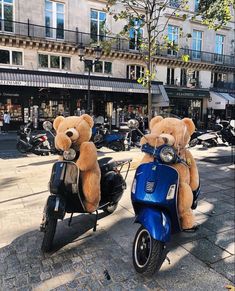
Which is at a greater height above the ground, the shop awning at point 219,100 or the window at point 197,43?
the window at point 197,43

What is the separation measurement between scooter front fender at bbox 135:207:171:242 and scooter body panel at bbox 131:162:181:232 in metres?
0.06

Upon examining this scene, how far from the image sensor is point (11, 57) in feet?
60.6

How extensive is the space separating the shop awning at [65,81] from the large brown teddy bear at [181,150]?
15.6 m

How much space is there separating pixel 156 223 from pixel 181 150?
1004 mm

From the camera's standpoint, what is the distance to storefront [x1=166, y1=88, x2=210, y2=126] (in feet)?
81.6

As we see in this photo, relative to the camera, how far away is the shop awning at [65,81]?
56.3ft

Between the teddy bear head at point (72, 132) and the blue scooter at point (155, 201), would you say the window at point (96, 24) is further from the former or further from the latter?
the blue scooter at point (155, 201)

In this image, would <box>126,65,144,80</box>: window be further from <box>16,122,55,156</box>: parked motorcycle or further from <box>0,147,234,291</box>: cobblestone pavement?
<box>0,147,234,291</box>: cobblestone pavement

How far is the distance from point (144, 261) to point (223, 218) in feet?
6.46

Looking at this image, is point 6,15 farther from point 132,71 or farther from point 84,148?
point 84,148

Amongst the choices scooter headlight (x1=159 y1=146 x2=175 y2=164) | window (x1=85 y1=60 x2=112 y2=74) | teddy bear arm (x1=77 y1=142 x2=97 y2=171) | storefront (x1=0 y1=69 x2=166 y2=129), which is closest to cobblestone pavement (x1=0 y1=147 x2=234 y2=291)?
teddy bear arm (x1=77 y1=142 x2=97 y2=171)

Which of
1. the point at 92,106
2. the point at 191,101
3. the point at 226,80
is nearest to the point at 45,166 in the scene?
the point at 92,106

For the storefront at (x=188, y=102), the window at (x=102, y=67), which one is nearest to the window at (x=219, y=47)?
the storefront at (x=188, y=102)

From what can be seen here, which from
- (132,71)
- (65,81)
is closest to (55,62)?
(65,81)
